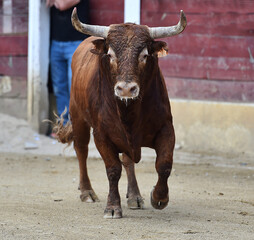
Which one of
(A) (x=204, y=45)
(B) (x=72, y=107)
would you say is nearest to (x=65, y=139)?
(B) (x=72, y=107)

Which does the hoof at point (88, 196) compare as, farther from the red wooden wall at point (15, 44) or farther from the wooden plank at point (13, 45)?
the wooden plank at point (13, 45)

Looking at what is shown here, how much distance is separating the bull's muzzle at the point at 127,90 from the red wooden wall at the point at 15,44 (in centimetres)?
530

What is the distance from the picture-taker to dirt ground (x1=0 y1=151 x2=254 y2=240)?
14.7 feet

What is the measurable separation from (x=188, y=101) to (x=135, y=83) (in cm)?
407

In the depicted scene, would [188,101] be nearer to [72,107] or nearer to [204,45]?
[204,45]

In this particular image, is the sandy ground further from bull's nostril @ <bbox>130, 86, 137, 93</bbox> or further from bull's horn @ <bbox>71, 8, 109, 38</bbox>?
bull's horn @ <bbox>71, 8, 109, 38</bbox>

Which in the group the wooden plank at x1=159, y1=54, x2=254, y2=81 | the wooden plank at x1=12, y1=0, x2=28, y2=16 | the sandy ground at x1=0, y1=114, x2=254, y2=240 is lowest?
the sandy ground at x1=0, y1=114, x2=254, y2=240

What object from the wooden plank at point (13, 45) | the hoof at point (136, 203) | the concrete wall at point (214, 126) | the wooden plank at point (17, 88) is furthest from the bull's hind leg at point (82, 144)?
the wooden plank at point (13, 45)

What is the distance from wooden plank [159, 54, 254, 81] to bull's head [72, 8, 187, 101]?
350cm

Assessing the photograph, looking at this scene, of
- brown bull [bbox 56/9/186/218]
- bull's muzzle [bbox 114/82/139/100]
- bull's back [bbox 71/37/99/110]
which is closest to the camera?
bull's muzzle [bbox 114/82/139/100]

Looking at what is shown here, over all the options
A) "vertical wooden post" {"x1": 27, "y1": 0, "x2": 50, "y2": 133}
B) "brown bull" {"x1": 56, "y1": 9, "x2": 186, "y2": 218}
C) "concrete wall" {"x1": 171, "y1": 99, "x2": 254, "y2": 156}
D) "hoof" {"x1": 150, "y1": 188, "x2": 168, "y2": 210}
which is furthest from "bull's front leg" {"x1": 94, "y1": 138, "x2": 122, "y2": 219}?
"vertical wooden post" {"x1": 27, "y1": 0, "x2": 50, "y2": 133}

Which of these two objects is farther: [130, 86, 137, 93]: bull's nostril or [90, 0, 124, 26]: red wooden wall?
[90, 0, 124, 26]: red wooden wall

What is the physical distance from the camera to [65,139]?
22.0 feet

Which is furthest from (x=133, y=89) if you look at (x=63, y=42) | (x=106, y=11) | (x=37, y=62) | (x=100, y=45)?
(x=37, y=62)
